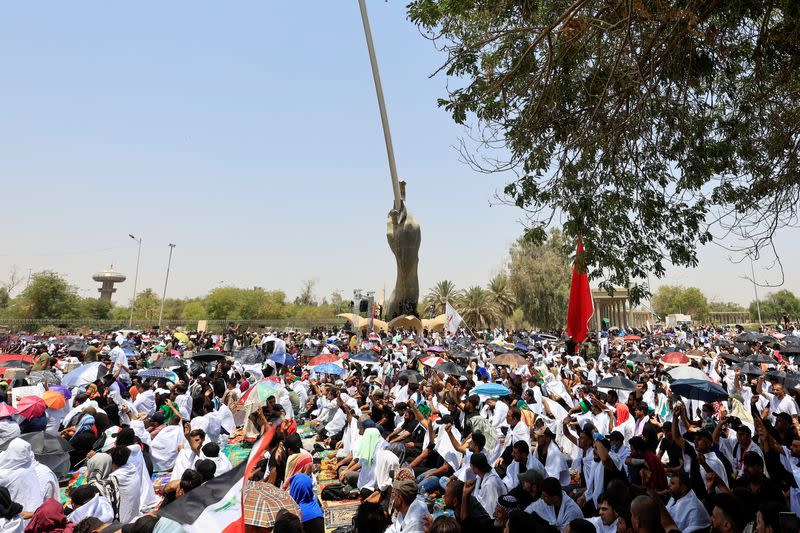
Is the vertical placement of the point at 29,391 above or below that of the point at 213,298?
below

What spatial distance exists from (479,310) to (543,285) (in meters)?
6.00

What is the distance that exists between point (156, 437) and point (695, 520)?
715 cm

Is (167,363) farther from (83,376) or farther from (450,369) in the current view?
(450,369)

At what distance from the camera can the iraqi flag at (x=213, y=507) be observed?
3836 mm

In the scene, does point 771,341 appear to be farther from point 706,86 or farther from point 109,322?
point 109,322

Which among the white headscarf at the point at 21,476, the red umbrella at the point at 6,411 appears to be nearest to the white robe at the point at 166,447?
the red umbrella at the point at 6,411

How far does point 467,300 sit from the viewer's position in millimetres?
47812

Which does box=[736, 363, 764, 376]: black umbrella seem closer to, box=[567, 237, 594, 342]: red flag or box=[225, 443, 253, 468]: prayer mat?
box=[567, 237, 594, 342]: red flag

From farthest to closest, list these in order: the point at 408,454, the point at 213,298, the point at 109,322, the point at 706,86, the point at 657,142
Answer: the point at 213,298
the point at 109,322
the point at 408,454
the point at 657,142
the point at 706,86

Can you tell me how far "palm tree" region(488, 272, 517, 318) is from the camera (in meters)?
48.2

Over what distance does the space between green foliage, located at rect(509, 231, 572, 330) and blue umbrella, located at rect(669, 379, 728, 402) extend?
38.2m

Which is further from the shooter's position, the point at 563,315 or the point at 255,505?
the point at 563,315

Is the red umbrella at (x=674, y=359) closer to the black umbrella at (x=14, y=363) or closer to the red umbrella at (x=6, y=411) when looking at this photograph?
the red umbrella at (x=6, y=411)

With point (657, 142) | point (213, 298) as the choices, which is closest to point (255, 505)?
point (657, 142)
